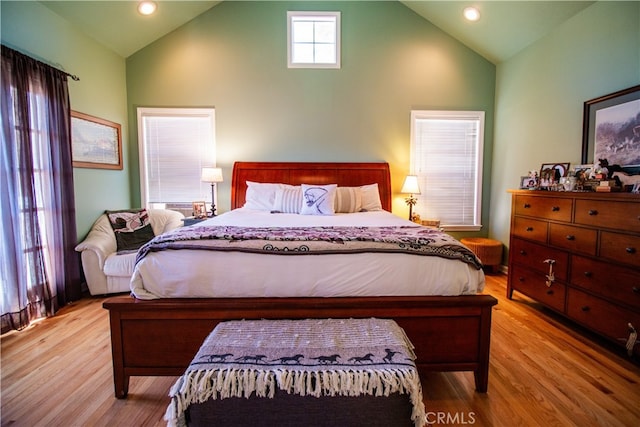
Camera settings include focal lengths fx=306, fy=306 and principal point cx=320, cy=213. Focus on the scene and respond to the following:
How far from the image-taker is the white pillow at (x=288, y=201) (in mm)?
3367

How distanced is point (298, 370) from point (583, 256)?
2.29m

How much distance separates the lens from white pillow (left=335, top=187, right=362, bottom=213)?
347 centimetres

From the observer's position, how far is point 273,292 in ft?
5.31

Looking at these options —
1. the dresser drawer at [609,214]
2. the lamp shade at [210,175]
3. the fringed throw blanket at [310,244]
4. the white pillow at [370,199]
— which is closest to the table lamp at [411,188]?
the white pillow at [370,199]

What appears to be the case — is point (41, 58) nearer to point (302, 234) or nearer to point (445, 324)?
point (302, 234)

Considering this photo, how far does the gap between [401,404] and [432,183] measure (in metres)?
3.39

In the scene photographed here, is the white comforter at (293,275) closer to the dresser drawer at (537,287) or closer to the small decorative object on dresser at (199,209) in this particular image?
the dresser drawer at (537,287)

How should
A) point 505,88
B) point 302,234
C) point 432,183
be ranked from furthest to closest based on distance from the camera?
point 432,183
point 505,88
point 302,234

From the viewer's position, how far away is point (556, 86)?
119 inches

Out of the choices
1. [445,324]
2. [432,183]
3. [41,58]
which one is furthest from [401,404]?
[41,58]

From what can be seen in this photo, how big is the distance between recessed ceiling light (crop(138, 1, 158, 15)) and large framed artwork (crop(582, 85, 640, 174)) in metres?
4.34

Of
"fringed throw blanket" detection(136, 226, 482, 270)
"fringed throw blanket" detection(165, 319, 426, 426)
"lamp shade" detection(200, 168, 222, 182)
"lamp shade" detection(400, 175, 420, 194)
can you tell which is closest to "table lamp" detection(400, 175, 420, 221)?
"lamp shade" detection(400, 175, 420, 194)

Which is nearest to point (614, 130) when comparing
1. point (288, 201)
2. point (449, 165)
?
point (449, 165)

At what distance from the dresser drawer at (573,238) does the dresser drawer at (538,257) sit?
0.07m
